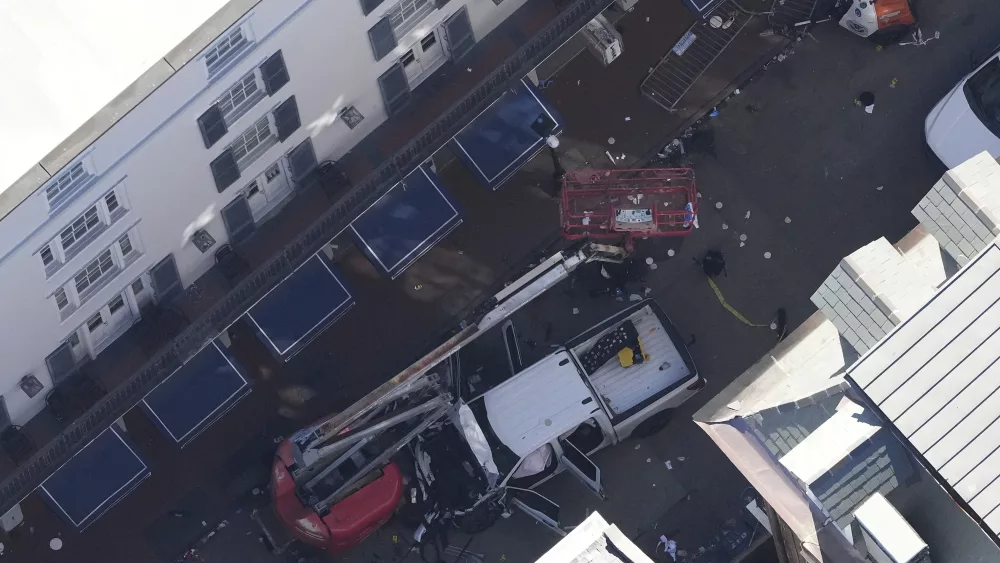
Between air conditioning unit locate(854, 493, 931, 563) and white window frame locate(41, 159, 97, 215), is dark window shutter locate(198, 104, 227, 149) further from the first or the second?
air conditioning unit locate(854, 493, 931, 563)

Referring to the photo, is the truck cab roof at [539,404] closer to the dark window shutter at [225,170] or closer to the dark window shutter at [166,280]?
Result: the dark window shutter at [166,280]

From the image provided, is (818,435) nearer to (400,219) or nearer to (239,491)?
(400,219)

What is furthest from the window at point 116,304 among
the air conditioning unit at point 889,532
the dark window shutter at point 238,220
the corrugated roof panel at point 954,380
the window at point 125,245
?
the air conditioning unit at point 889,532

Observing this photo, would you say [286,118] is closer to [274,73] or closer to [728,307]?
[274,73]

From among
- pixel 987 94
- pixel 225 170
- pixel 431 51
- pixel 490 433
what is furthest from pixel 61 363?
pixel 987 94

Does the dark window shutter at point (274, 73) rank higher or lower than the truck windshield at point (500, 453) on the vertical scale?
higher

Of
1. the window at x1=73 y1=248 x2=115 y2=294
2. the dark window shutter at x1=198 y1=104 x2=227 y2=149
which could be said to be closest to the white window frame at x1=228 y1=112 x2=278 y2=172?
the dark window shutter at x1=198 y1=104 x2=227 y2=149
